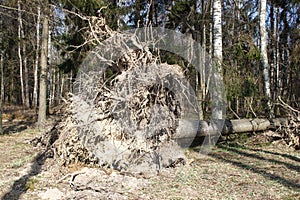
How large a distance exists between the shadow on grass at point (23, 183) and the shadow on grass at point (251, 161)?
135 inches

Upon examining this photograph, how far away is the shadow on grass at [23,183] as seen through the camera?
385cm

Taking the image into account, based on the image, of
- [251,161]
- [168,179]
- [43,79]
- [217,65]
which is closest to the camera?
[168,179]

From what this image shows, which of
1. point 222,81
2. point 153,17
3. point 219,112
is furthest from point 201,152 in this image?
point 153,17

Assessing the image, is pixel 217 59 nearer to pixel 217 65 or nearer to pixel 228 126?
pixel 217 65

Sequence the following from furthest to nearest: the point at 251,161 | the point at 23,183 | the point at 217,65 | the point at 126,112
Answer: the point at 217,65 < the point at 251,161 < the point at 126,112 < the point at 23,183

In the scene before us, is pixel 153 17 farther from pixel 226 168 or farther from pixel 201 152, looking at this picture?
pixel 226 168

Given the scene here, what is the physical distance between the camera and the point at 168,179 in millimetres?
4590

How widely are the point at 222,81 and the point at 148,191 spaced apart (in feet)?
12.7

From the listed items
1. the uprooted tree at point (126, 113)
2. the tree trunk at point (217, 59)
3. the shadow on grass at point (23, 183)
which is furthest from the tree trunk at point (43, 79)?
the tree trunk at point (217, 59)

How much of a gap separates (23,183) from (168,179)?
2.15 metres

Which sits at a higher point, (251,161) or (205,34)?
(205,34)

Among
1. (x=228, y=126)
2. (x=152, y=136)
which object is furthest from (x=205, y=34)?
(x=152, y=136)

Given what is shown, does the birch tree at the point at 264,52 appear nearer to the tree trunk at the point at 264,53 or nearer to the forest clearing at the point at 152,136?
the tree trunk at the point at 264,53

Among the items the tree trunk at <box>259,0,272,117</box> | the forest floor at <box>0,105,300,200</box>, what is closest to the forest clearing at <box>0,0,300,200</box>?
the forest floor at <box>0,105,300,200</box>
